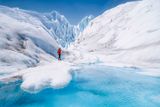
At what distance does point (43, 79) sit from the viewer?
1365 cm

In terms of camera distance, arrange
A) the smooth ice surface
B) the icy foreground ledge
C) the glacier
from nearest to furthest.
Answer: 1. the smooth ice surface
2. the glacier
3. the icy foreground ledge

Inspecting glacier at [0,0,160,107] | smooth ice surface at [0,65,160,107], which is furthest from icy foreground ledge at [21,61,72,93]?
smooth ice surface at [0,65,160,107]

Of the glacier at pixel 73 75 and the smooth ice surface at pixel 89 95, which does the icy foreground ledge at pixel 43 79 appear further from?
the smooth ice surface at pixel 89 95

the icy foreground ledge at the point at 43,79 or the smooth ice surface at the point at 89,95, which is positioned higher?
the icy foreground ledge at the point at 43,79

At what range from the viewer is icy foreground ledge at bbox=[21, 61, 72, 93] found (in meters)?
12.7

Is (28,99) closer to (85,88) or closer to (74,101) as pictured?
(74,101)

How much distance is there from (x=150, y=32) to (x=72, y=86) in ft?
80.0

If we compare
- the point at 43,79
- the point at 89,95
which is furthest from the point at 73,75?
the point at 89,95

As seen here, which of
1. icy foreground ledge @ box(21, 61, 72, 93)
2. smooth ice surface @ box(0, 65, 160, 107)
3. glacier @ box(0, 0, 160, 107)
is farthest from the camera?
icy foreground ledge @ box(21, 61, 72, 93)

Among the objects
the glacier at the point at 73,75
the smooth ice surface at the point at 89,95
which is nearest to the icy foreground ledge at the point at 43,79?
the glacier at the point at 73,75

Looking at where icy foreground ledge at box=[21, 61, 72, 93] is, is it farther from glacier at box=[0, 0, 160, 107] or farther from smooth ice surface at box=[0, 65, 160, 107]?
smooth ice surface at box=[0, 65, 160, 107]

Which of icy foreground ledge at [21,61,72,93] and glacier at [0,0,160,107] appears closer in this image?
glacier at [0,0,160,107]

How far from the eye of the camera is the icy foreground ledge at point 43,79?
12672 millimetres

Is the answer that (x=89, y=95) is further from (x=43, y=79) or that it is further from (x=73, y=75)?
(x=73, y=75)
